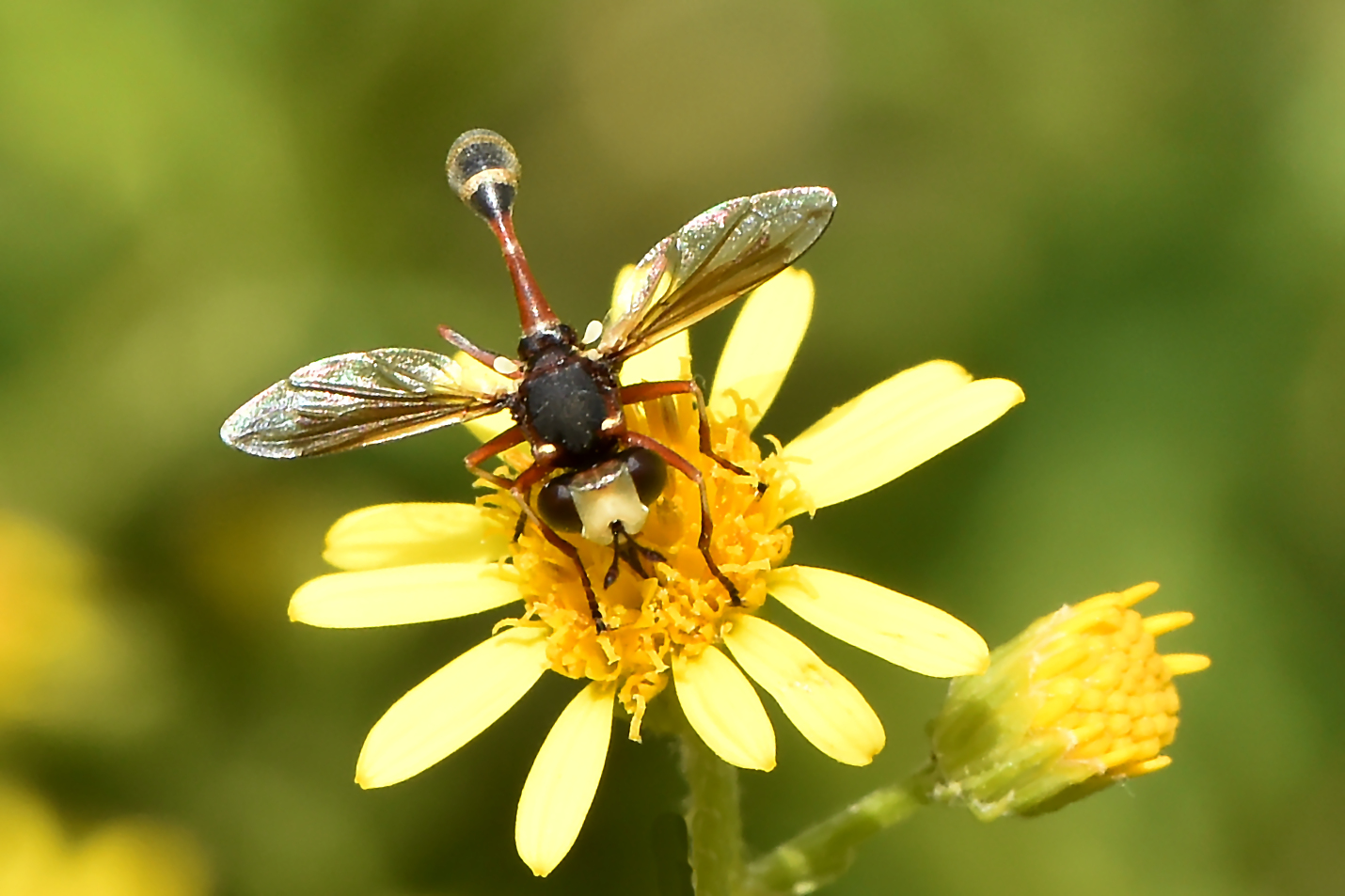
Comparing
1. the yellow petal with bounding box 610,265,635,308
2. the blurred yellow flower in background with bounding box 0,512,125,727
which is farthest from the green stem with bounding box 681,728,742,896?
the blurred yellow flower in background with bounding box 0,512,125,727

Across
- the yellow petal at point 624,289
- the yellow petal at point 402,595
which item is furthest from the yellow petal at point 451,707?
the yellow petal at point 624,289

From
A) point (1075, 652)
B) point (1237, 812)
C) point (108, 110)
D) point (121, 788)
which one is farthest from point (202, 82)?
point (1237, 812)

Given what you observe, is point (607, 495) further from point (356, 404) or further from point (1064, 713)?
point (1064, 713)

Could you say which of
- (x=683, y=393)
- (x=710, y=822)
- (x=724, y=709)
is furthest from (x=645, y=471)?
(x=710, y=822)

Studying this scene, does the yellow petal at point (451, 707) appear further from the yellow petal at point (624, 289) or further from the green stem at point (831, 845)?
the yellow petal at point (624, 289)

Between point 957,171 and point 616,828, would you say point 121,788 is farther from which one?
point 957,171

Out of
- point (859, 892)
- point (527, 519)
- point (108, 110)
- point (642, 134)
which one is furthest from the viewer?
point (642, 134)

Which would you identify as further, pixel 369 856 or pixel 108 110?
pixel 108 110
